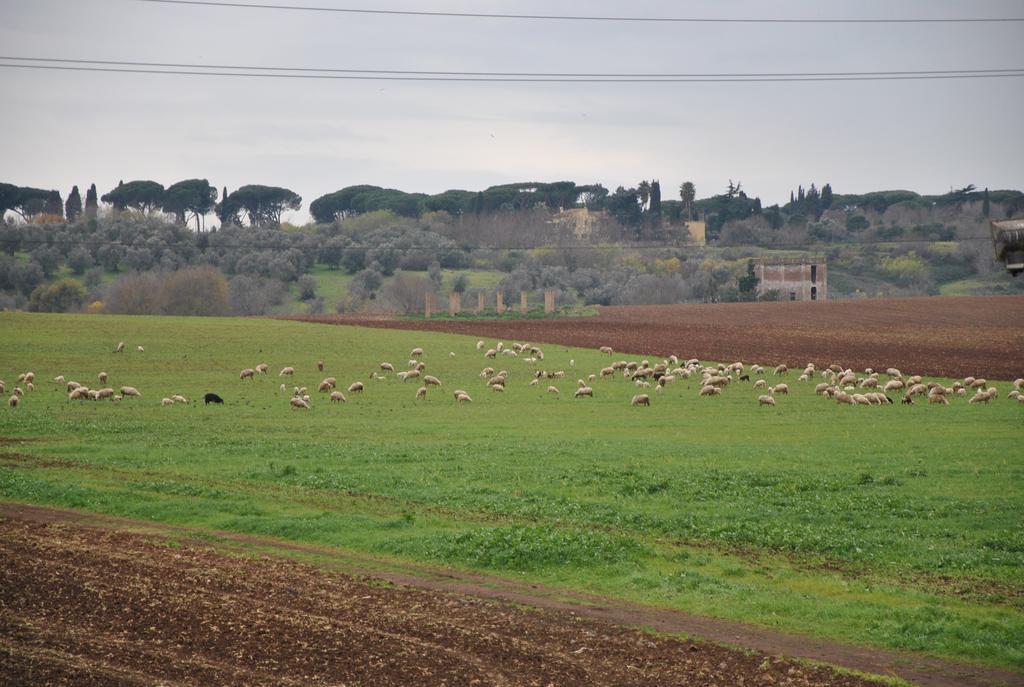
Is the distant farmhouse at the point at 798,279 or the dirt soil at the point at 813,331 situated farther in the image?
the distant farmhouse at the point at 798,279

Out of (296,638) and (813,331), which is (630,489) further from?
(813,331)

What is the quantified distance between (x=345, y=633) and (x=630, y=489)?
1105 centimetres

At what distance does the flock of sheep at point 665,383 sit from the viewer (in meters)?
43.7

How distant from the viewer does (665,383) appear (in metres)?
50.8

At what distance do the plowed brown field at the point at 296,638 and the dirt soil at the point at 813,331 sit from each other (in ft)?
141

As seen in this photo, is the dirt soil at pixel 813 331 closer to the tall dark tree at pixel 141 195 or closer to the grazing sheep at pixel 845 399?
the grazing sheep at pixel 845 399

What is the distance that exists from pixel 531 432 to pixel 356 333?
142 feet

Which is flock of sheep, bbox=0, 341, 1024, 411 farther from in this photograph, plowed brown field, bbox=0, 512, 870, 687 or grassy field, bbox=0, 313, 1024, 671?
plowed brown field, bbox=0, 512, 870, 687

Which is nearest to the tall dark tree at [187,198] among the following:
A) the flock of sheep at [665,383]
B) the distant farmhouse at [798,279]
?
the distant farmhouse at [798,279]

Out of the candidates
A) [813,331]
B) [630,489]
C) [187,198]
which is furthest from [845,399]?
[187,198]

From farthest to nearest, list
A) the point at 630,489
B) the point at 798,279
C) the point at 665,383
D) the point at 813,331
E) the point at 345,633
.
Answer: the point at 798,279 < the point at 813,331 < the point at 665,383 < the point at 630,489 < the point at 345,633

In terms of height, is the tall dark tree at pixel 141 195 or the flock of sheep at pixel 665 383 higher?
the tall dark tree at pixel 141 195

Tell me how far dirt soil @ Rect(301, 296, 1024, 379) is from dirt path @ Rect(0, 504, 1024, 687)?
42137 mm

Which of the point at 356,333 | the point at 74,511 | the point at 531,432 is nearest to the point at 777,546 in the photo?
the point at 74,511
